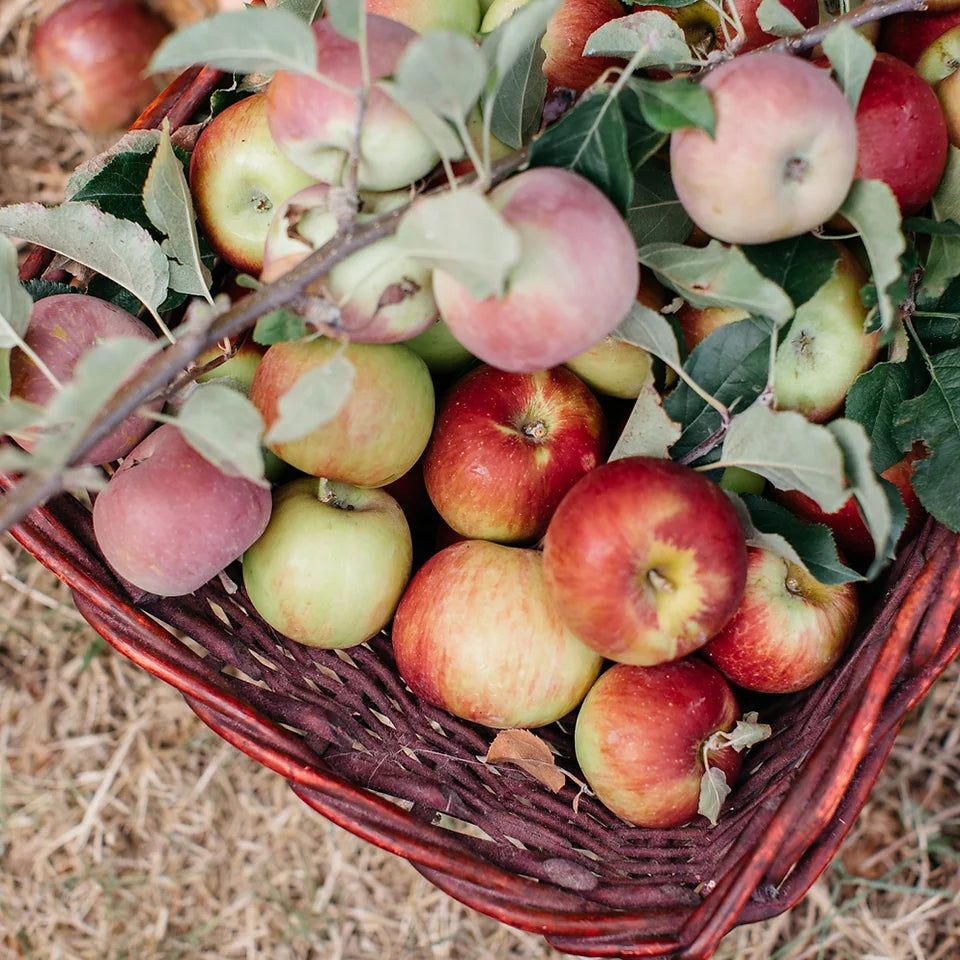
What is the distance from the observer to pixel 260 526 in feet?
3.19

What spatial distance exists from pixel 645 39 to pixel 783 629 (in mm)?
618

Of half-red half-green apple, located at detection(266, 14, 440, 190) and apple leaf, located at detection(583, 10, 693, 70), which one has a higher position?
half-red half-green apple, located at detection(266, 14, 440, 190)

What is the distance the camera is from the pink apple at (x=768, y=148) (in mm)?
739

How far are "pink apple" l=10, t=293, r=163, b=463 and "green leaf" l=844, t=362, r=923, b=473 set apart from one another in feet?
2.31

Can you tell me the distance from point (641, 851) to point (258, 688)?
463 mm

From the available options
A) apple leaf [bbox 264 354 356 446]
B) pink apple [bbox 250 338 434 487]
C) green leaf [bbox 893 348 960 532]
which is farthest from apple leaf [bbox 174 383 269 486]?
green leaf [bbox 893 348 960 532]

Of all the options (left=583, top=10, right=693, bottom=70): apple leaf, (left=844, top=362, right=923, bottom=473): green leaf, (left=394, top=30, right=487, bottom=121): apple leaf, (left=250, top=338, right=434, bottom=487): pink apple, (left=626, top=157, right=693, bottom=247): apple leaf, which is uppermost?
(left=394, top=30, right=487, bottom=121): apple leaf

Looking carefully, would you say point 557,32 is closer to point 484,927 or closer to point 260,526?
point 260,526

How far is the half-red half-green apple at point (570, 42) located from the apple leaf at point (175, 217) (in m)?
0.39

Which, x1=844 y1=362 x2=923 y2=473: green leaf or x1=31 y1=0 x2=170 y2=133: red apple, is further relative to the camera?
x1=31 y1=0 x2=170 y2=133: red apple

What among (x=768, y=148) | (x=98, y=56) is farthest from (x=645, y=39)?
(x=98, y=56)

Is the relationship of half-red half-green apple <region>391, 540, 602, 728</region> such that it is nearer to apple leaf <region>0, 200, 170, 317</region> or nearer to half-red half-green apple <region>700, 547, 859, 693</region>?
half-red half-green apple <region>700, 547, 859, 693</region>

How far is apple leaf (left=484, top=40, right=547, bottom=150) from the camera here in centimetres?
89

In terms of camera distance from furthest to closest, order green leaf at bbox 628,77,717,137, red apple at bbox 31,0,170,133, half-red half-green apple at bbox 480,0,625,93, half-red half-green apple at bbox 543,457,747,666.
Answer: red apple at bbox 31,0,170,133, half-red half-green apple at bbox 480,0,625,93, half-red half-green apple at bbox 543,457,747,666, green leaf at bbox 628,77,717,137
